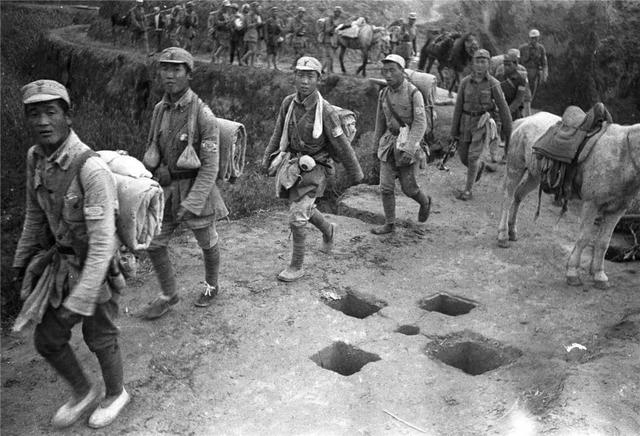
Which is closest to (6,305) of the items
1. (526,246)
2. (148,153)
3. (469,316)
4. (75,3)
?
(148,153)

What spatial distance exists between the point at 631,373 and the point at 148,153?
4.47 m

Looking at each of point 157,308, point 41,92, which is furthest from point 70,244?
point 157,308

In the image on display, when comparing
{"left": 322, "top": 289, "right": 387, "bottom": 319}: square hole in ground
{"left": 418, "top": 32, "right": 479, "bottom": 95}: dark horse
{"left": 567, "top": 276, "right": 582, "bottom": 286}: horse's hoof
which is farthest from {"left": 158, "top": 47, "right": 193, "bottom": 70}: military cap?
{"left": 418, "top": 32, "right": 479, "bottom": 95}: dark horse

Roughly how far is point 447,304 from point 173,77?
3777mm

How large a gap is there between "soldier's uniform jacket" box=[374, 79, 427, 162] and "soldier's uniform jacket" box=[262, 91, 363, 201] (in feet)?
4.40

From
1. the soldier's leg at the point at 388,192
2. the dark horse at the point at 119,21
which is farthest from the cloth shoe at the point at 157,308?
the dark horse at the point at 119,21

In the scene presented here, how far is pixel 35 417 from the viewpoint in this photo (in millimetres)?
4332

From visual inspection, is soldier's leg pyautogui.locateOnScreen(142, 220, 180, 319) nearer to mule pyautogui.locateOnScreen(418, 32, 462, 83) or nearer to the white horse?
the white horse

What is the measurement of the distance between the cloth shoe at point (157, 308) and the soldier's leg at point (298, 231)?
135 centimetres

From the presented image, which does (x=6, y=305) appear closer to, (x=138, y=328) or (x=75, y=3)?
(x=138, y=328)

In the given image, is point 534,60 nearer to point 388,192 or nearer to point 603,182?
point 388,192

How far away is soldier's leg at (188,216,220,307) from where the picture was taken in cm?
547

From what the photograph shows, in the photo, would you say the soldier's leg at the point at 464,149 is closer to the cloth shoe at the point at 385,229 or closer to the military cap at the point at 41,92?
the cloth shoe at the point at 385,229

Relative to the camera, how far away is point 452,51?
15.4 metres
